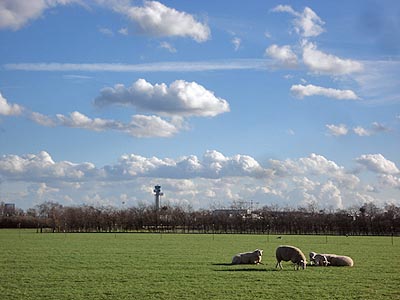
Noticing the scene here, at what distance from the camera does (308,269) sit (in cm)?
3322

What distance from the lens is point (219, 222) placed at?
16775 centimetres

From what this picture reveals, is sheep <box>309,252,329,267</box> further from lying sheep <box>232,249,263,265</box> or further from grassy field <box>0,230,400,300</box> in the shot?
lying sheep <box>232,249,263,265</box>

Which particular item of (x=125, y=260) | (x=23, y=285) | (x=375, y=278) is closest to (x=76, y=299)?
(x=23, y=285)

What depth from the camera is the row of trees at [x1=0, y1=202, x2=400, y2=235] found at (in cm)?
15486

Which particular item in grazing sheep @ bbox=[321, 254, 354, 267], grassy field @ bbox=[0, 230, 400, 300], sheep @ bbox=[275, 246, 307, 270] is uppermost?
sheep @ bbox=[275, 246, 307, 270]

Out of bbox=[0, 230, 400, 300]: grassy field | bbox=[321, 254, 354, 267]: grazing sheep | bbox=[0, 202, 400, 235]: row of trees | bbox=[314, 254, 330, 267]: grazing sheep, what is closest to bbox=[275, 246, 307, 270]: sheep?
bbox=[0, 230, 400, 300]: grassy field

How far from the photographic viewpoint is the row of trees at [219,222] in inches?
6097

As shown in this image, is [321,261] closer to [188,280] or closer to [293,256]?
[293,256]

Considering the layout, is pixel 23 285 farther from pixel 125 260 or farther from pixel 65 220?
pixel 65 220

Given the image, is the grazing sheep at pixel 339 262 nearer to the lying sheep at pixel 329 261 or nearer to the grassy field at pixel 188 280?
the lying sheep at pixel 329 261

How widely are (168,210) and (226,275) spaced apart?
166523 millimetres

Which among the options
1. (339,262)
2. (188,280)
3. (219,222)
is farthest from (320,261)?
(219,222)

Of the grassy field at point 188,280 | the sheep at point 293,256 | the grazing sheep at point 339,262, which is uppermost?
the sheep at point 293,256

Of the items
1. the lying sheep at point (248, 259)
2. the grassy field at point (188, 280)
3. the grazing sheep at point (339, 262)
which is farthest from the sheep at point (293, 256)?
the grazing sheep at point (339, 262)
